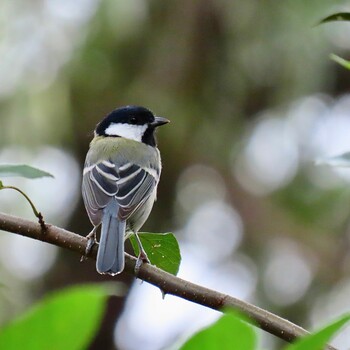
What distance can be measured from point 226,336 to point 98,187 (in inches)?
90.1

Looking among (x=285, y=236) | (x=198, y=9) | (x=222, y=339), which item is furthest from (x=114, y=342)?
(x=222, y=339)

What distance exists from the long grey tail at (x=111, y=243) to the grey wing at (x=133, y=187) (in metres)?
0.03

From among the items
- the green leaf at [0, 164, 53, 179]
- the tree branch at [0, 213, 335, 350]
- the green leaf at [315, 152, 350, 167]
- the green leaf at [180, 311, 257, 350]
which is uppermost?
the green leaf at [180, 311, 257, 350]

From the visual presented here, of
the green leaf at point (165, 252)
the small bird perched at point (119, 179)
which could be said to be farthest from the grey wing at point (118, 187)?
the green leaf at point (165, 252)

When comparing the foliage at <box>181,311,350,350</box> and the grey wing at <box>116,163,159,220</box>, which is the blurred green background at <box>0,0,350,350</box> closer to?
the grey wing at <box>116,163,159,220</box>

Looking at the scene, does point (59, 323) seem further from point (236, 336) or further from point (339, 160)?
point (339, 160)

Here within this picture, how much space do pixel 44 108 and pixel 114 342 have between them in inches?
77.6

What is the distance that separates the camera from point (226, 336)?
0.42 m

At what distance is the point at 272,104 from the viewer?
Answer: 17.5 ft

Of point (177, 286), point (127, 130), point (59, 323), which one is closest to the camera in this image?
point (59, 323)

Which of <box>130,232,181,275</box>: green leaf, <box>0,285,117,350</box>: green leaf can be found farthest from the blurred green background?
<box>0,285,117,350</box>: green leaf

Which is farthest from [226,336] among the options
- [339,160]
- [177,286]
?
[177,286]

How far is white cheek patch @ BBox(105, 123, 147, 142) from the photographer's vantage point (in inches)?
132

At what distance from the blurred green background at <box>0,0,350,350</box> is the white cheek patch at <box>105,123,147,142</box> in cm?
135
